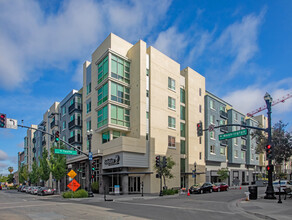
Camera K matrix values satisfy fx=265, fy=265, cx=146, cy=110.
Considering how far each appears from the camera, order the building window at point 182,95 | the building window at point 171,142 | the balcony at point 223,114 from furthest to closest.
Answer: the balcony at point 223,114 < the building window at point 182,95 < the building window at point 171,142

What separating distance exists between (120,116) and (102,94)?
421 cm

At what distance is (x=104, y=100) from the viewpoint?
120 feet

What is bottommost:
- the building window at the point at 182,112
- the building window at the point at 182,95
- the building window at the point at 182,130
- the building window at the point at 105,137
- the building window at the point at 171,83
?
the building window at the point at 105,137

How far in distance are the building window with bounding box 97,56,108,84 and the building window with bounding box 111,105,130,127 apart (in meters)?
4.84

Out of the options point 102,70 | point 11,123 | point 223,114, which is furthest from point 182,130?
point 11,123

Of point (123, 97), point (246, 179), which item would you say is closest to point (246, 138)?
point (246, 179)

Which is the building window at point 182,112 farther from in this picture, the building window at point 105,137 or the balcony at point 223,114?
the building window at point 105,137

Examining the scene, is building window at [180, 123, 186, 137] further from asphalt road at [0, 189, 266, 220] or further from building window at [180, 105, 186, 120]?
asphalt road at [0, 189, 266, 220]

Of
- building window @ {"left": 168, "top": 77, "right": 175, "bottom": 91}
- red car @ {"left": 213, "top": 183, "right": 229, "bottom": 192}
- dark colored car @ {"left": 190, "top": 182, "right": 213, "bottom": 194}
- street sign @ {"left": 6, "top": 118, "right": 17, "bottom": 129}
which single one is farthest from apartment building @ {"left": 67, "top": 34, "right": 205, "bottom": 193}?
street sign @ {"left": 6, "top": 118, "right": 17, "bottom": 129}

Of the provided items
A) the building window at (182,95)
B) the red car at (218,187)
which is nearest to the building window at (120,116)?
the building window at (182,95)

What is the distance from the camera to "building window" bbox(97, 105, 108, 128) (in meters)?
35.8

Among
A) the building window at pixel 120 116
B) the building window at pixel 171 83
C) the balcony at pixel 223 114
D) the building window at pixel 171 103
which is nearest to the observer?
the building window at pixel 120 116

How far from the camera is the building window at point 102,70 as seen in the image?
36.5 metres

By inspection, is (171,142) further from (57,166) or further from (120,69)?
(57,166)
